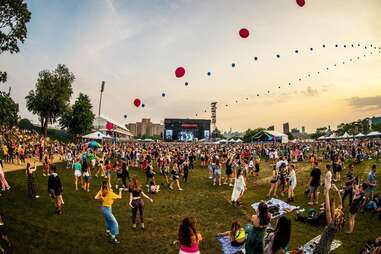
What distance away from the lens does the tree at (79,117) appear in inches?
2539

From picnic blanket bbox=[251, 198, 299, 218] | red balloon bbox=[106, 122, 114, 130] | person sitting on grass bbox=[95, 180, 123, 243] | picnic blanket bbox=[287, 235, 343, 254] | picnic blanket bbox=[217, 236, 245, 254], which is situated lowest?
picnic blanket bbox=[217, 236, 245, 254]

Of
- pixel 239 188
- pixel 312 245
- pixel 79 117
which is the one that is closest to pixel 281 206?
pixel 239 188

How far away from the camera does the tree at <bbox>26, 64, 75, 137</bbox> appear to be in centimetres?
6288

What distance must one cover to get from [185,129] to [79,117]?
155 ft

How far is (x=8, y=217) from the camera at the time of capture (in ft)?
36.6

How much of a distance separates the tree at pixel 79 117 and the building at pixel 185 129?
37164 millimetres

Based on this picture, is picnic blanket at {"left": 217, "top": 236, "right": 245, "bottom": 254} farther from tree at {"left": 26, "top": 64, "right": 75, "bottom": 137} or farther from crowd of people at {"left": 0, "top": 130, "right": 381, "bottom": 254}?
tree at {"left": 26, "top": 64, "right": 75, "bottom": 137}

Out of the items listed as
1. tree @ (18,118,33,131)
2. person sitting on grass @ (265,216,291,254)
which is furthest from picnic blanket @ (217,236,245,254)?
tree @ (18,118,33,131)

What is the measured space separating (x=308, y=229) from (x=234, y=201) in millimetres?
4533

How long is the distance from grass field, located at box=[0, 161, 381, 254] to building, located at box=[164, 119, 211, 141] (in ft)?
261

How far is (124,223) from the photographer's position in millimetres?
11969

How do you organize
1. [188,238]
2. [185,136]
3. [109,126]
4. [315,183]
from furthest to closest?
[185,136]
[109,126]
[315,183]
[188,238]

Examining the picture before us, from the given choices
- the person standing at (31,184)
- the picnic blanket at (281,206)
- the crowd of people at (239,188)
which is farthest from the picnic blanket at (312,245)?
the person standing at (31,184)

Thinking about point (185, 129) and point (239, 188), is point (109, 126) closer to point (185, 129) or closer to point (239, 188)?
point (239, 188)
